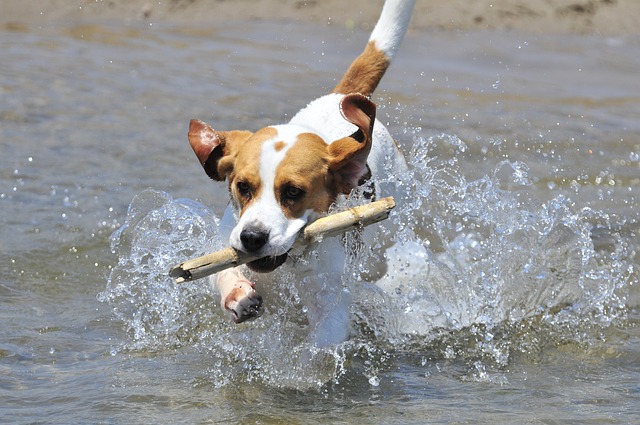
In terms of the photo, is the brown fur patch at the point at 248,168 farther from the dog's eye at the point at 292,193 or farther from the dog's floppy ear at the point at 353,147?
the dog's floppy ear at the point at 353,147

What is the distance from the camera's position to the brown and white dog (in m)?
4.30

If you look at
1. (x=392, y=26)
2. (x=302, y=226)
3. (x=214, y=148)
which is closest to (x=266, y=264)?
(x=302, y=226)

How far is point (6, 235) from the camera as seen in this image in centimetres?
672

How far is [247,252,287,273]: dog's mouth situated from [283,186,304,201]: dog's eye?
0.23 metres

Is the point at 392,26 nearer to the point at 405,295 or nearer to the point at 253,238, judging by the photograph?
the point at 405,295

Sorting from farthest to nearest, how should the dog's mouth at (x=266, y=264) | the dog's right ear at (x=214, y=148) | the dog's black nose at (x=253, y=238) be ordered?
1. the dog's right ear at (x=214, y=148)
2. the dog's mouth at (x=266, y=264)
3. the dog's black nose at (x=253, y=238)

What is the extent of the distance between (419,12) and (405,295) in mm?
9914

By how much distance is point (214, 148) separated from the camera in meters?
4.69

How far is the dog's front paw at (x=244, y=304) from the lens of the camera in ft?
15.1

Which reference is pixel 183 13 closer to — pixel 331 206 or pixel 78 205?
pixel 78 205

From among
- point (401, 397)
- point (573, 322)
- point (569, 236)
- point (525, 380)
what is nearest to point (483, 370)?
point (525, 380)

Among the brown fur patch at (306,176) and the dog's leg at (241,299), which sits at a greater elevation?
the brown fur patch at (306,176)

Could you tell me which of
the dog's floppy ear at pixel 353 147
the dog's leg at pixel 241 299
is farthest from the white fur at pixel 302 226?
the dog's floppy ear at pixel 353 147

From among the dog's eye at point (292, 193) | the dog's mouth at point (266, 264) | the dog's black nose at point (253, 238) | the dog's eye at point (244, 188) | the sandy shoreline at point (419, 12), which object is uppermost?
the dog's eye at point (292, 193)
